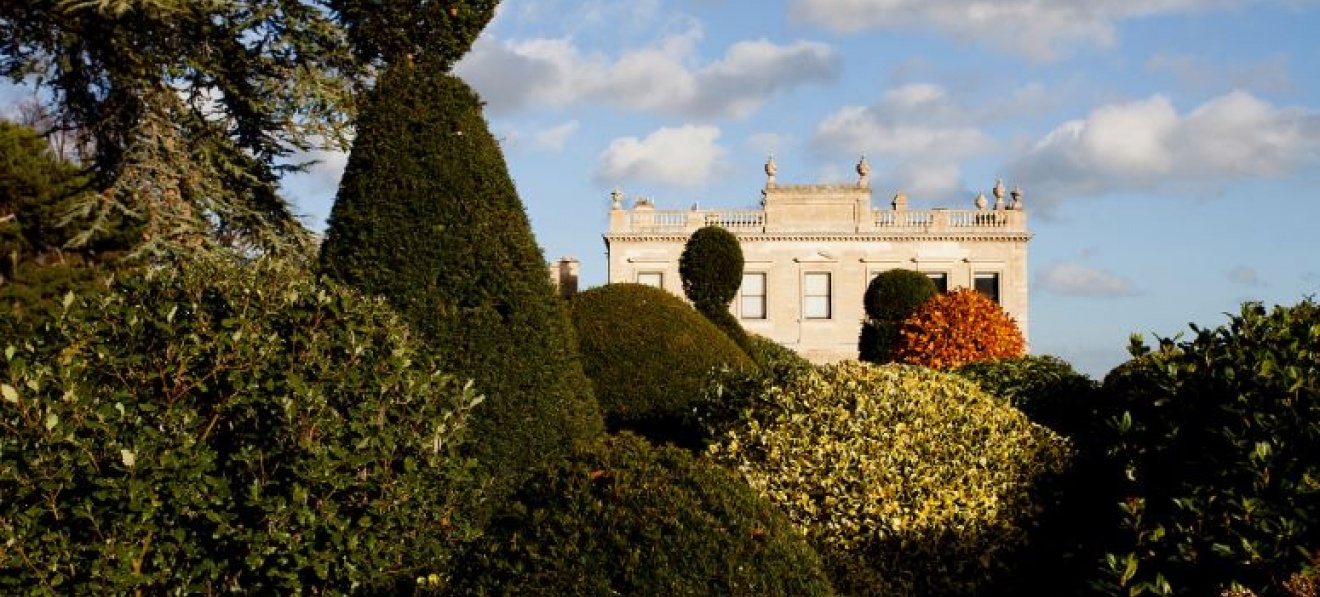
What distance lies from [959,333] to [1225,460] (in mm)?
13532

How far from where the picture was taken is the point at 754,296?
40.0 m

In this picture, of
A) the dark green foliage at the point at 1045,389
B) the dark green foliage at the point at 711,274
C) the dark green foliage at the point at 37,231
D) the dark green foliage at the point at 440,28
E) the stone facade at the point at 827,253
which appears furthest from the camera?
the stone facade at the point at 827,253

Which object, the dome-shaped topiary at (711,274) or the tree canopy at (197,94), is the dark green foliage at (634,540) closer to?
the tree canopy at (197,94)

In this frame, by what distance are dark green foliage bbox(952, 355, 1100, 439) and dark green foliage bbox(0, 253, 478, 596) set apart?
4.79m

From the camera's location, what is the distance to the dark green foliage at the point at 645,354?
1016 cm

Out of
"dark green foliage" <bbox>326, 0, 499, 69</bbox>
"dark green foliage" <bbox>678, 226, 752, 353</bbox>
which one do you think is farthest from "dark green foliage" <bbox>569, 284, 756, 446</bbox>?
"dark green foliage" <bbox>678, 226, 752, 353</bbox>

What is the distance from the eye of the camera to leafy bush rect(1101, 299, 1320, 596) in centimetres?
566

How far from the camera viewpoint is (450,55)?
858 cm

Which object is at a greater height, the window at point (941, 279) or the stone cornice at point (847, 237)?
the stone cornice at point (847, 237)

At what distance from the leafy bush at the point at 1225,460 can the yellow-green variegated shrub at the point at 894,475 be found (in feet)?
2.51

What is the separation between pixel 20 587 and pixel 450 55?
4594 millimetres

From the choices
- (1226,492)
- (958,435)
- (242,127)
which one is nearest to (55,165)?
(242,127)

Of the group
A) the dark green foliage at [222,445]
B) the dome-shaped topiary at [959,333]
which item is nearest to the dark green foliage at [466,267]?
the dark green foliage at [222,445]

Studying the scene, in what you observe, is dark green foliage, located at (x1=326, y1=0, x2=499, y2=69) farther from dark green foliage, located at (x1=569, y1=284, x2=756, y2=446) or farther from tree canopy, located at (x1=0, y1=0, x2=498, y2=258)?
tree canopy, located at (x1=0, y1=0, x2=498, y2=258)
